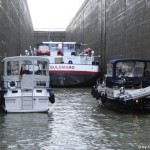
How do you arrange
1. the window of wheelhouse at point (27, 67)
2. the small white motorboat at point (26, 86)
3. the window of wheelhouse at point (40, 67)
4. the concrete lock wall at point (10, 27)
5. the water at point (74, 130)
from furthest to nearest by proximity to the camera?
1. the concrete lock wall at point (10, 27)
2. the window of wheelhouse at point (40, 67)
3. the window of wheelhouse at point (27, 67)
4. the small white motorboat at point (26, 86)
5. the water at point (74, 130)

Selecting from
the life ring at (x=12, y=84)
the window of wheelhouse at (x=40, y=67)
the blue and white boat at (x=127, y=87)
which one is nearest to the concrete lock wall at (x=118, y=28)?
the blue and white boat at (x=127, y=87)

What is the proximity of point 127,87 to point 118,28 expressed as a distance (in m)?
11.7

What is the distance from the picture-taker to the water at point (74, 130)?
27.1 feet

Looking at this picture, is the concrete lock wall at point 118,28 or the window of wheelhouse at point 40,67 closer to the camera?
the window of wheelhouse at point 40,67

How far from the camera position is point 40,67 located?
1391cm

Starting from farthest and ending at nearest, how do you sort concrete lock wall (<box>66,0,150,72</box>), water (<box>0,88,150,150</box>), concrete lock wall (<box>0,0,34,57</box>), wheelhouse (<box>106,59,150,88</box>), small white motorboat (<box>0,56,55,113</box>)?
concrete lock wall (<box>0,0,34,57</box>) → concrete lock wall (<box>66,0,150,72</box>) → wheelhouse (<box>106,59,150,88</box>) → small white motorboat (<box>0,56,55,113</box>) → water (<box>0,88,150,150</box>)

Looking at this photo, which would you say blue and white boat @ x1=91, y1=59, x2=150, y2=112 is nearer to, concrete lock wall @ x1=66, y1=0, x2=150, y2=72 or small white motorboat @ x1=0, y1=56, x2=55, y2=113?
small white motorboat @ x1=0, y1=56, x2=55, y2=113

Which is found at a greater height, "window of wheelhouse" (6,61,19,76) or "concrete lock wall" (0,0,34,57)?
"concrete lock wall" (0,0,34,57)

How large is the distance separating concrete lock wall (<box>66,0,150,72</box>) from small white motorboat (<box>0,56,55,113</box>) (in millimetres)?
5804

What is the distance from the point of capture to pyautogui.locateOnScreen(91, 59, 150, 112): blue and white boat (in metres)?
12.8

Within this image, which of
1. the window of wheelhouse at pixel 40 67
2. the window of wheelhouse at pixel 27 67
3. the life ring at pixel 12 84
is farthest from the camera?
the window of wheelhouse at pixel 40 67

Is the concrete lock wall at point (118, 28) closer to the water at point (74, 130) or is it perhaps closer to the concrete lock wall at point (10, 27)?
the water at point (74, 130)

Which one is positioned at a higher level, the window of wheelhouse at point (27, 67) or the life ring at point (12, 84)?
the window of wheelhouse at point (27, 67)

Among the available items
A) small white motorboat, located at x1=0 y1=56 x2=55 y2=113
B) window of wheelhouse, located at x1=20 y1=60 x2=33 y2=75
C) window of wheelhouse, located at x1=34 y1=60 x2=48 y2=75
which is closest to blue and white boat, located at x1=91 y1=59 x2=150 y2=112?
small white motorboat, located at x1=0 y1=56 x2=55 y2=113
